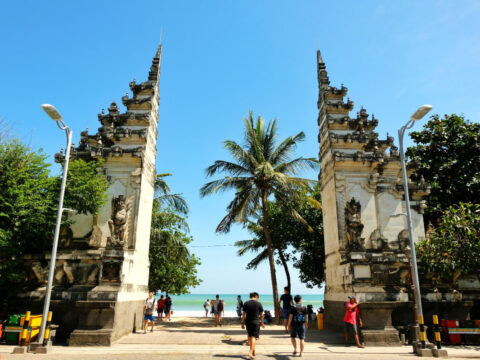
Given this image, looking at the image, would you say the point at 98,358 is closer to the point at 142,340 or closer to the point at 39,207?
the point at 142,340

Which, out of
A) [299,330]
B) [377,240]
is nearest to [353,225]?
[377,240]

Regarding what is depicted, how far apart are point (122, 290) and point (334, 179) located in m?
9.75

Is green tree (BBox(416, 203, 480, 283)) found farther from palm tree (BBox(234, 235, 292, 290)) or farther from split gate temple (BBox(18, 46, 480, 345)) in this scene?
palm tree (BBox(234, 235, 292, 290))

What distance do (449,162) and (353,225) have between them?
27.4 ft

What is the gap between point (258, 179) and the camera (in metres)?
20.2

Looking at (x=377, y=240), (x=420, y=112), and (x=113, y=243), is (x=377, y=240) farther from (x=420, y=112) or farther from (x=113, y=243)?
(x=113, y=243)

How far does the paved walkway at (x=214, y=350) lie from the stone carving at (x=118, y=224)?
11.2 feet

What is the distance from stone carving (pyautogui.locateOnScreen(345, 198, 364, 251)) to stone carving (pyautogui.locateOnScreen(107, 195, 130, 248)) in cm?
884

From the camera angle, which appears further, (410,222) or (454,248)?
(454,248)

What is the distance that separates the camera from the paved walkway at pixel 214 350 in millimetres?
9562

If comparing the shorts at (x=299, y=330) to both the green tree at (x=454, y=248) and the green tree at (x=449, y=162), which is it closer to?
the green tree at (x=454, y=248)

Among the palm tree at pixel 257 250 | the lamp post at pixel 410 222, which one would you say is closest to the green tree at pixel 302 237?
the palm tree at pixel 257 250

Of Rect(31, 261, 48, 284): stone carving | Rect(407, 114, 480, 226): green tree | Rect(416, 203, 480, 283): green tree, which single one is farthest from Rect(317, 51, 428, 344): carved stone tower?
Rect(31, 261, 48, 284): stone carving

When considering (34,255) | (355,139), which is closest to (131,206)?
(34,255)
